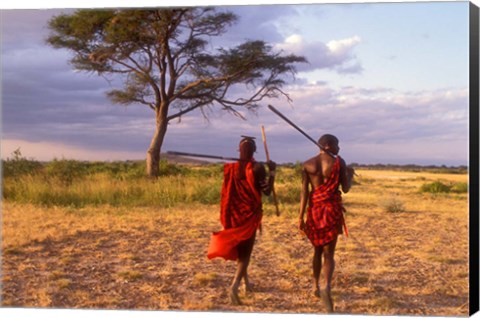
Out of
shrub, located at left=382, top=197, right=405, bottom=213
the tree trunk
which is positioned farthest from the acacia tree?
shrub, located at left=382, top=197, right=405, bottom=213

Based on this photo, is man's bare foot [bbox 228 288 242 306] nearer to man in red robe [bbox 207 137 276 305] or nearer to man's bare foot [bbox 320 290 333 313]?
man in red robe [bbox 207 137 276 305]

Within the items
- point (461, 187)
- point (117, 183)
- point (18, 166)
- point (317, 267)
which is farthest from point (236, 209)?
point (18, 166)

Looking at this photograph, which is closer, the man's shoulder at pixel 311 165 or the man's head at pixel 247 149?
the man's shoulder at pixel 311 165

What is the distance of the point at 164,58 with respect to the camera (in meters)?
9.13

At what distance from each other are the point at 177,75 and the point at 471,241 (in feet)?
13.8

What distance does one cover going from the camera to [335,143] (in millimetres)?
6945

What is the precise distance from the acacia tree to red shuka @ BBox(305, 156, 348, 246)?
196cm

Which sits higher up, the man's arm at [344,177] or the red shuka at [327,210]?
the man's arm at [344,177]

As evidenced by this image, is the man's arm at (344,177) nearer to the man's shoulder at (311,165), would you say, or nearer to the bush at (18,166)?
the man's shoulder at (311,165)

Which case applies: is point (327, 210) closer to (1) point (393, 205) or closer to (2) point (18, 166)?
(2) point (18, 166)

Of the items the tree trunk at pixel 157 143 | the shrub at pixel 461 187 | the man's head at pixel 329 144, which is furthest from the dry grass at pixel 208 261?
the man's head at pixel 329 144

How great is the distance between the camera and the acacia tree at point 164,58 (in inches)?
340

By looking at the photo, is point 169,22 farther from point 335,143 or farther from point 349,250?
point 349,250

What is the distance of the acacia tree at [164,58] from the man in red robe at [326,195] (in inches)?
70.5
